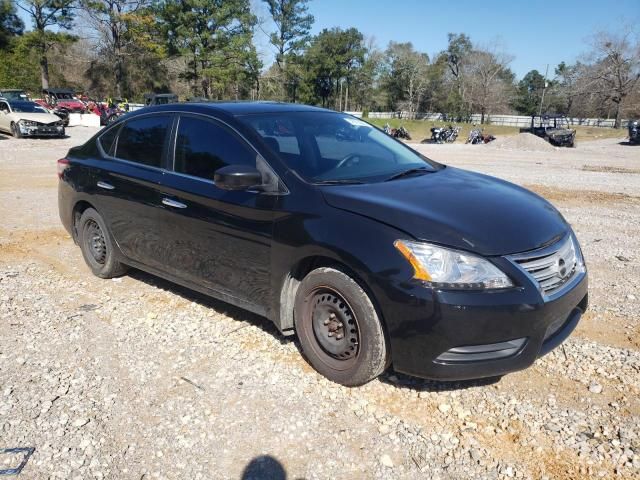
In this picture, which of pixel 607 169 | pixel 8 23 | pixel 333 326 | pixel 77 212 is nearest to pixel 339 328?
pixel 333 326

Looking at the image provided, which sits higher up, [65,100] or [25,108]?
[65,100]

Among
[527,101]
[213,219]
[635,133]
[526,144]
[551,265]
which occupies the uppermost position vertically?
[527,101]

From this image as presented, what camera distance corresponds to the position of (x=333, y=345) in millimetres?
3260

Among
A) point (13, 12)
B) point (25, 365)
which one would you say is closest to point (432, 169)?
point (25, 365)

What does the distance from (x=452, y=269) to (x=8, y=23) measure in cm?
6201

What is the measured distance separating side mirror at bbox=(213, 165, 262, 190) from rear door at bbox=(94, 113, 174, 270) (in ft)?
3.41

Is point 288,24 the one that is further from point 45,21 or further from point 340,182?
point 340,182

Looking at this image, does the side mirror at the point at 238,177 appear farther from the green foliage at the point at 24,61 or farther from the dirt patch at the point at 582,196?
the green foliage at the point at 24,61

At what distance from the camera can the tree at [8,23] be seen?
49.8 m

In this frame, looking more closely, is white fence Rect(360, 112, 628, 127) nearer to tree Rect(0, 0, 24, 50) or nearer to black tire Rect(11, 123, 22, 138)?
black tire Rect(11, 123, 22, 138)

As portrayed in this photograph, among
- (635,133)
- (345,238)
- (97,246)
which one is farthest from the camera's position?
(635,133)

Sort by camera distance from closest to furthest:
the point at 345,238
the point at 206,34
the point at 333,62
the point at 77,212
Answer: the point at 345,238, the point at 77,212, the point at 206,34, the point at 333,62

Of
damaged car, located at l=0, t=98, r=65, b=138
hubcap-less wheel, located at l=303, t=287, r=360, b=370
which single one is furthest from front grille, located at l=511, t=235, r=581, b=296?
damaged car, located at l=0, t=98, r=65, b=138

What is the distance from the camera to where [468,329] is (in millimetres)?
2723
